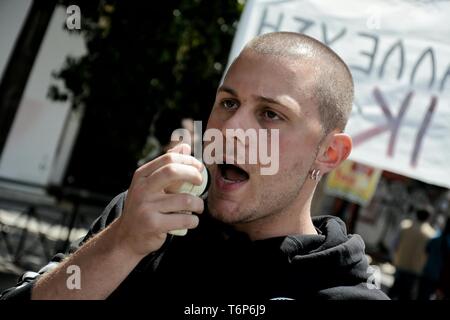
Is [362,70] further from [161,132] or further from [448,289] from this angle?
[448,289]

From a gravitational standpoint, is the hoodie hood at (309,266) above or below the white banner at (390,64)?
below

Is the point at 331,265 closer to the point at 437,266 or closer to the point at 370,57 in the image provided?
the point at 370,57

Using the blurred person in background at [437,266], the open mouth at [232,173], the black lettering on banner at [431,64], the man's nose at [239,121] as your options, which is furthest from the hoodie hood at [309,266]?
the blurred person in background at [437,266]

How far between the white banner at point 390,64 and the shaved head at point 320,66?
1.26 meters

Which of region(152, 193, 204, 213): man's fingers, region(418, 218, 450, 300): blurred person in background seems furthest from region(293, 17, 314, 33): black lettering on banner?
region(418, 218, 450, 300): blurred person in background

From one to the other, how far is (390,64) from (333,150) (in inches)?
63.6

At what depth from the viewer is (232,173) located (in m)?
2.03

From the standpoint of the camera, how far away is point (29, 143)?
15.9 metres

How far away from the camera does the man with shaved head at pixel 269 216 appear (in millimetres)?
1897

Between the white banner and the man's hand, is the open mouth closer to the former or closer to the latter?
the man's hand

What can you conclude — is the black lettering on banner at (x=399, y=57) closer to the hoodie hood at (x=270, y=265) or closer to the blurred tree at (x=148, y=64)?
the hoodie hood at (x=270, y=265)

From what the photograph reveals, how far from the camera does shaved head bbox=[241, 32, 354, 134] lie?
2121 millimetres
